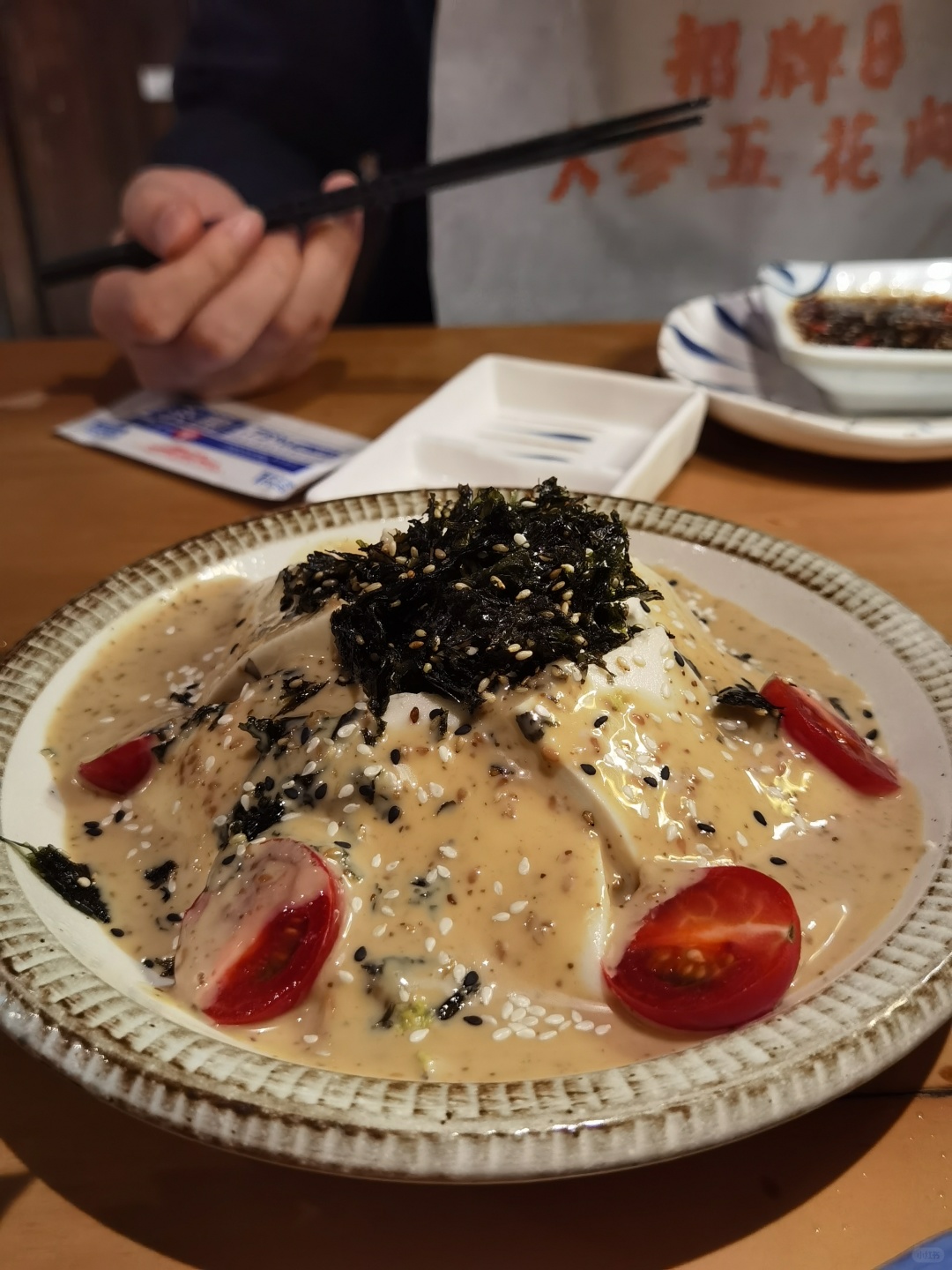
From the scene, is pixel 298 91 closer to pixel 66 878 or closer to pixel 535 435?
pixel 535 435

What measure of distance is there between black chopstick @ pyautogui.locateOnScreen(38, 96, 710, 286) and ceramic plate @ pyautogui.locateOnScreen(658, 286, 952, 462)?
78cm

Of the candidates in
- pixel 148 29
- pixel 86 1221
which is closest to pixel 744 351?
pixel 86 1221

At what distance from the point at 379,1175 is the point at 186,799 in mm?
858

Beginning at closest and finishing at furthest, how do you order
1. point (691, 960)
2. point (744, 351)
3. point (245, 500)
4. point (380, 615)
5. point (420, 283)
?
point (691, 960), point (380, 615), point (245, 500), point (744, 351), point (420, 283)

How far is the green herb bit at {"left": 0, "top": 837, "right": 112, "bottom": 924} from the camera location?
5.21 ft

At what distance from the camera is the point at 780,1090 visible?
1141mm

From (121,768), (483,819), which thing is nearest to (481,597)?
(483,819)

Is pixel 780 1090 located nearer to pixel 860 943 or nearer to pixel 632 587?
pixel 860 943

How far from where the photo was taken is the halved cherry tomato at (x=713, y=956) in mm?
1354

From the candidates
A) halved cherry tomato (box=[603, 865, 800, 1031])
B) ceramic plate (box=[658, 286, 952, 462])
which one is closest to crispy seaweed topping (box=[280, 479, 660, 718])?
halved cherry tomato (box=[603, 865, 800, 1031])

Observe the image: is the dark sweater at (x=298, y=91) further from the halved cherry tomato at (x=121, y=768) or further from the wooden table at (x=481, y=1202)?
the wooden table at (x=481, y=1202)

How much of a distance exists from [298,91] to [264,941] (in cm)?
463

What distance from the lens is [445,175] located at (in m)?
3.43

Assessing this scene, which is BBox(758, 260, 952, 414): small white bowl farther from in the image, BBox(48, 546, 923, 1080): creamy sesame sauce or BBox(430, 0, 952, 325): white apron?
BBox(48, 546, 923, 1080): creamy sesame sauce
